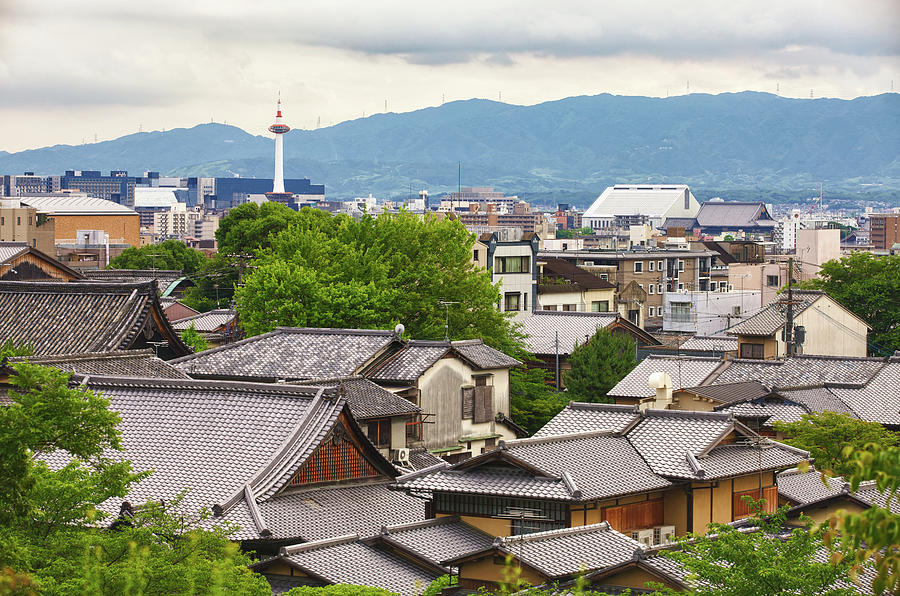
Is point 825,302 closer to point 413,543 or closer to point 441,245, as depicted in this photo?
point 441,245

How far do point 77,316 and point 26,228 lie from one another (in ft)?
215

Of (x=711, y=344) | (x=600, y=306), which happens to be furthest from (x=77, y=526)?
(x=600, y=306)

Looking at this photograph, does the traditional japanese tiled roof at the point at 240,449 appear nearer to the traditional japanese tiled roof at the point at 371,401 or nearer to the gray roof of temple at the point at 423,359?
the traditional japanese tiled roof at the point at 371,401

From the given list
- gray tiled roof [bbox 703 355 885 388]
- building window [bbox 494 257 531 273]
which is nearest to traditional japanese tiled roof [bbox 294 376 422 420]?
gray tiled roof [bbox 703 355 885 388]

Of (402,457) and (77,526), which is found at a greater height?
(77,526)

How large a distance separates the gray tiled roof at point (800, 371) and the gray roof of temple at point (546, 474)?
22.5m

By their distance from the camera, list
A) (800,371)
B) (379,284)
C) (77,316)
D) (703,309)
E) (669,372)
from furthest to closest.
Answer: (703,309) < (800,371) < (379,284) < (669,372) < (77,316)

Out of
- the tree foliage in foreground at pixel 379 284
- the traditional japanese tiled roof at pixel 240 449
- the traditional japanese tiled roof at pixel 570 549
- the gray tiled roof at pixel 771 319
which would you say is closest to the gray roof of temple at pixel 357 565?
the traditional japanese tiled roof at pixel 240 449

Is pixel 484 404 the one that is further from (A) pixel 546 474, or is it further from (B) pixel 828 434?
(A) pixel 546 474

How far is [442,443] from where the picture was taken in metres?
36.5

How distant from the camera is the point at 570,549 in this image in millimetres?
19016

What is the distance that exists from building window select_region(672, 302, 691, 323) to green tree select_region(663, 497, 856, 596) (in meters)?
65.8

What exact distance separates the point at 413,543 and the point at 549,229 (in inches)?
6579

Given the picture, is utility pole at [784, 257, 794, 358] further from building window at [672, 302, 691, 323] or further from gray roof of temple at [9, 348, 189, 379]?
gray roof of temple at [9, 348, 189, 379]
